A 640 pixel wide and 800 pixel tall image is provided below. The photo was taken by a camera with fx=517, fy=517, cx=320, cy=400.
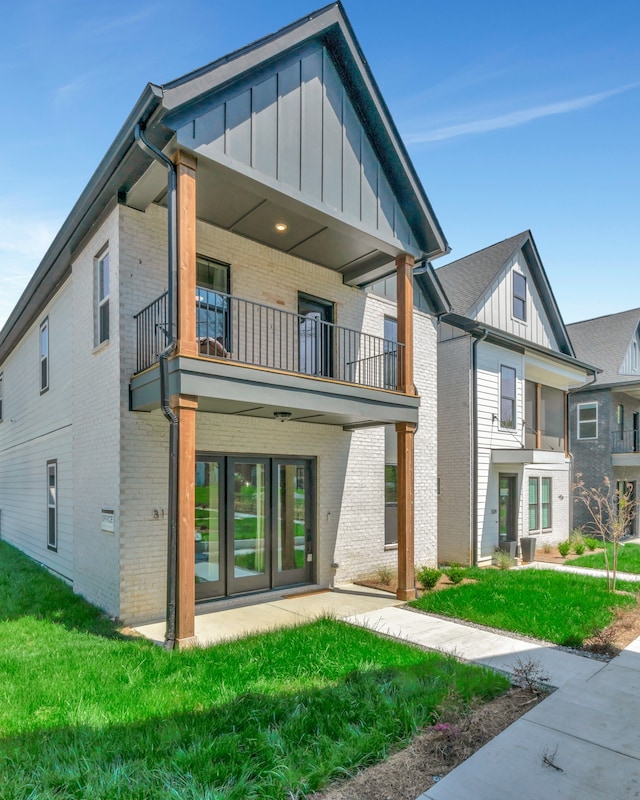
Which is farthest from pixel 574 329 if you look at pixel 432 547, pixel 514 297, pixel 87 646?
pixel 87 646

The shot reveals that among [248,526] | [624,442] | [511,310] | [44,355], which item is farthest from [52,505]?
[624,442]

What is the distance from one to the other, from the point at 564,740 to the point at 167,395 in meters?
5.35

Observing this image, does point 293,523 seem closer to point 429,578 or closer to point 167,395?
point 429,578

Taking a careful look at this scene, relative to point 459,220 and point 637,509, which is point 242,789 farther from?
point 637,509

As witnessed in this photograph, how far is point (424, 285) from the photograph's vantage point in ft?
42.1

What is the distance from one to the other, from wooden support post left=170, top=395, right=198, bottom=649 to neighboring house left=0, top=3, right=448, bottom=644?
2 cm

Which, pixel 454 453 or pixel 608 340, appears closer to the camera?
pixel 454 453

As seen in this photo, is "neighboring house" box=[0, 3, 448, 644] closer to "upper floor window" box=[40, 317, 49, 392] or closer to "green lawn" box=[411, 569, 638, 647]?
"upper floor window" box=[40, 317, 49, 392]

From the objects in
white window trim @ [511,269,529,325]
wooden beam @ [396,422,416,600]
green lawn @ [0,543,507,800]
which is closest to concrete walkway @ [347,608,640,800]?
green lawn @ [0,543,507,800]

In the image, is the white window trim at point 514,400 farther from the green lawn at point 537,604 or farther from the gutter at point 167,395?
the gutter at point 167,395

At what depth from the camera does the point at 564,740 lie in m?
4.21

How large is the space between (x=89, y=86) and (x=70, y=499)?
7.27 m

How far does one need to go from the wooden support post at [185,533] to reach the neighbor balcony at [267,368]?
37cm

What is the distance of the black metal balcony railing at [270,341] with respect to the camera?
25.9ft
